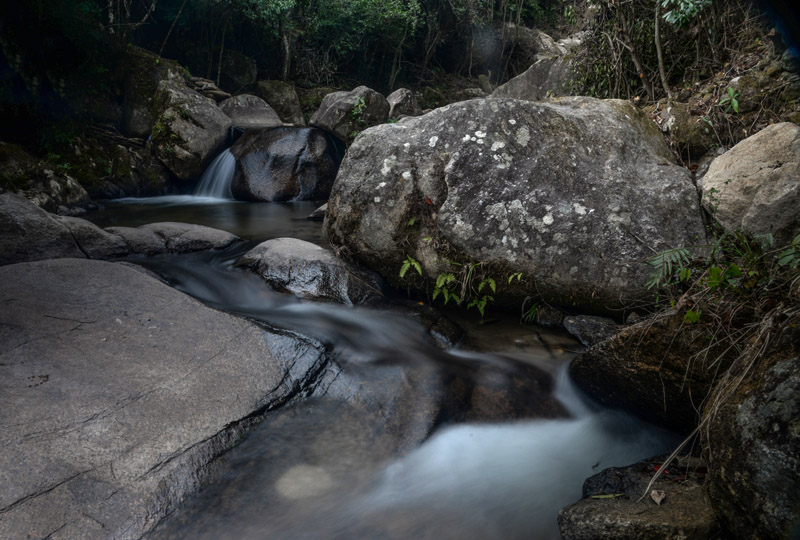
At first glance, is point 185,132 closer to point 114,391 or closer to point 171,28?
point 171,28

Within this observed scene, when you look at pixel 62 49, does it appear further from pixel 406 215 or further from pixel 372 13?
pixel 372 13

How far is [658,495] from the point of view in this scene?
2.28 m

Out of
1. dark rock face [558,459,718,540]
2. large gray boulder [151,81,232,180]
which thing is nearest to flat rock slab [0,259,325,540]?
dark rock face [558,459,718,540]

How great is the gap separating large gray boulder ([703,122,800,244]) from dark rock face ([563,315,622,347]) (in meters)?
1.24

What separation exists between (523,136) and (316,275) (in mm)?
2479

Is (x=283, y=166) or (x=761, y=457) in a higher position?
(x=761, y=457)

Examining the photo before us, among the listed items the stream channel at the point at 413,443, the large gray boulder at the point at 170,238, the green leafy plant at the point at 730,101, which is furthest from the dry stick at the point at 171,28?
the green leafy plant at the point at 730,101

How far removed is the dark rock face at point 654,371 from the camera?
2846mm

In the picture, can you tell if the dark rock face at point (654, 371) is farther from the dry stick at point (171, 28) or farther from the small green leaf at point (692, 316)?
the dry stick at point (171, 28)

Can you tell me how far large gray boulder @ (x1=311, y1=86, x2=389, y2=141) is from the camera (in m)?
12.0

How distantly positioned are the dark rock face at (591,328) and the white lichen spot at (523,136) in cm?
173

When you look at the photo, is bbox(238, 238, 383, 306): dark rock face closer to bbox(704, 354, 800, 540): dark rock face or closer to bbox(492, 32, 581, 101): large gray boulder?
bbox(704, 354, 800, 540): dark rock face

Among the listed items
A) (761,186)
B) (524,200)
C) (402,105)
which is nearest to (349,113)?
(402,105)

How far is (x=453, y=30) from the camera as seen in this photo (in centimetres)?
1967
